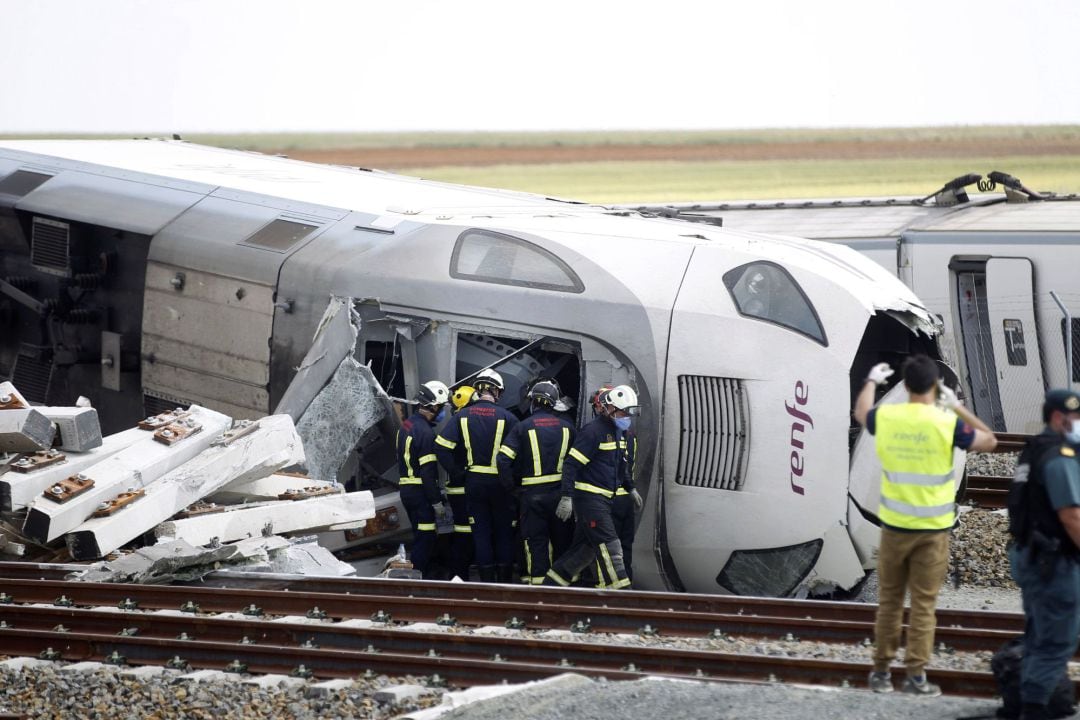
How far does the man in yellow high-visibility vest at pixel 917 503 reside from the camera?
7.12 metres

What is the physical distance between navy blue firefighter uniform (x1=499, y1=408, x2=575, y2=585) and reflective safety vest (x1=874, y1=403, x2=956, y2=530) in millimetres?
4047

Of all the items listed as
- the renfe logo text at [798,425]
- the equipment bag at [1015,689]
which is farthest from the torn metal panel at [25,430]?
the equipment bag at [1015,689]

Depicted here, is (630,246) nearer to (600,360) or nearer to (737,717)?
(600,360)

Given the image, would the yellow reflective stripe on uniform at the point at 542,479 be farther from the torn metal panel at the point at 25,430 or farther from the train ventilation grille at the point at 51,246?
the train ventilation grille at the point at 51,246

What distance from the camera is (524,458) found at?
11.1 meters

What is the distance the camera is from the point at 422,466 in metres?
11.2

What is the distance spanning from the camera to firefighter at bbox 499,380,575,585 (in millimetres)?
10914

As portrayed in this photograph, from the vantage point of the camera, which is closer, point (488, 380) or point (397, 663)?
point (397, 663)

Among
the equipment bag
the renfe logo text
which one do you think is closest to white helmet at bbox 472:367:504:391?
the renfe logo text

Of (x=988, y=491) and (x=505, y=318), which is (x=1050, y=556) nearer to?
(x=505, y=318)

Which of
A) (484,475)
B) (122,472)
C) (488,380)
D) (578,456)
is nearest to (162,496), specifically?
(122,472)

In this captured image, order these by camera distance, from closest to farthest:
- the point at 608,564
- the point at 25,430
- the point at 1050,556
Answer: the point at 1050,556 → the point at 608,564 → the point at 25,430

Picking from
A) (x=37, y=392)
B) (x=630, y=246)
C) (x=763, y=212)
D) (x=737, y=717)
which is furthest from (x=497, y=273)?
(x=763, y=212)

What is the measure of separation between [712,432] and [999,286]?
783cm
